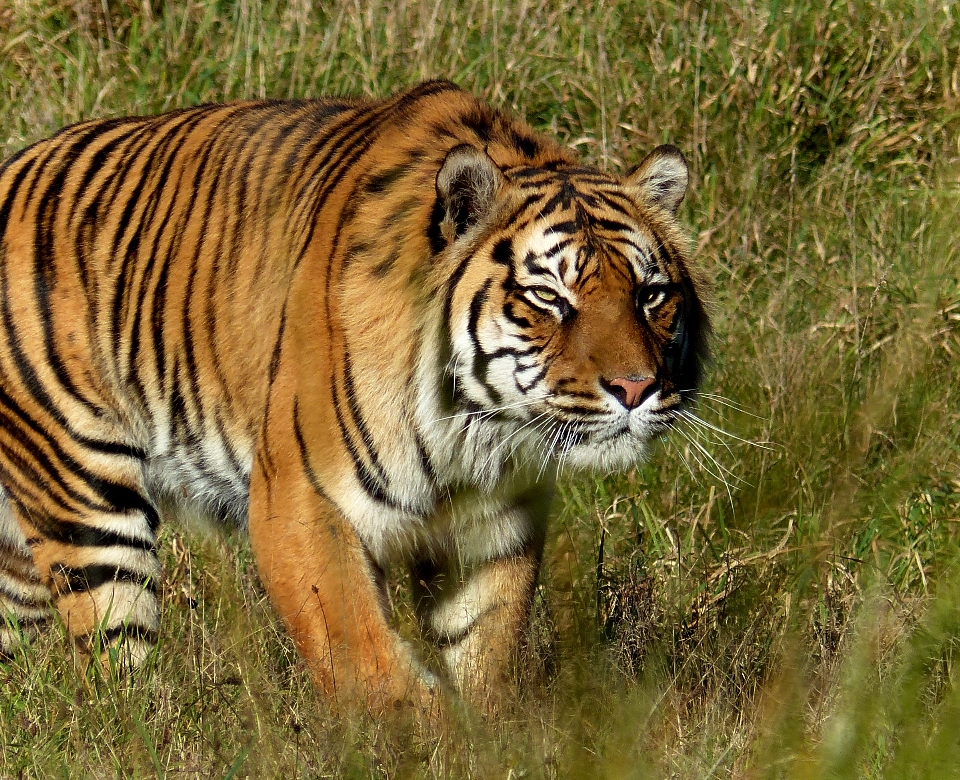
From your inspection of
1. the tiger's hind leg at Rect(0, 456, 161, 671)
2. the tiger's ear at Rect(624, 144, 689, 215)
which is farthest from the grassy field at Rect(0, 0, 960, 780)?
the tiger's ear at Rect(624, 144, 689, 215)

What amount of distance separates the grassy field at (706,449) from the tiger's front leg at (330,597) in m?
0.11

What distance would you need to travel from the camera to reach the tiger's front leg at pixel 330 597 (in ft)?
8.98

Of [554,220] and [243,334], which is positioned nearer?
[554,220]

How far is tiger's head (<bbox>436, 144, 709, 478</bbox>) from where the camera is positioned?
261 cm

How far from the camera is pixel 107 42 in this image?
544 cm

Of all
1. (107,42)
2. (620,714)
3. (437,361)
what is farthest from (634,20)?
(620,714)

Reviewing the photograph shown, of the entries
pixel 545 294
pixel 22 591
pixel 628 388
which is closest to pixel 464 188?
pixel 545 294

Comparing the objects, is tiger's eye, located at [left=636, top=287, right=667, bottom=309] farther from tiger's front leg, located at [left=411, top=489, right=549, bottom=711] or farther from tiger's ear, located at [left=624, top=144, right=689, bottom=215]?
tiger's front leg, located at [left=411, top=489, right=549, bottom=711]

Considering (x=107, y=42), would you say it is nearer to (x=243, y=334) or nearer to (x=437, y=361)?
(x=243, y=334)

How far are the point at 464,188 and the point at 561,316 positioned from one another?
0.34 meters

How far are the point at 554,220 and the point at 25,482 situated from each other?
1.50 m

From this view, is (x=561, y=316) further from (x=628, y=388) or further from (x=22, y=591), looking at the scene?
(x=22, y=591)

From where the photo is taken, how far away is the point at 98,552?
129 inches

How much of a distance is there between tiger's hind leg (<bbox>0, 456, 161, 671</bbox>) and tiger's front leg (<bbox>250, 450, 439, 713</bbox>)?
21.4 inches
